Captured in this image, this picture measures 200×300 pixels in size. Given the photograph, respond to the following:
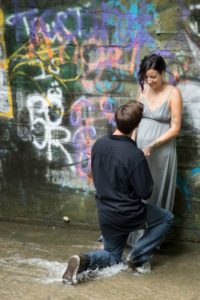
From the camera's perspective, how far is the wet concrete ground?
3934 mm

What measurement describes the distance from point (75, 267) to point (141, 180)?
35.4 inches

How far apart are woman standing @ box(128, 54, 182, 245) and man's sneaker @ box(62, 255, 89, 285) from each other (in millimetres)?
955

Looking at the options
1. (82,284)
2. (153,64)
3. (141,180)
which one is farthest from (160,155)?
(82,284)

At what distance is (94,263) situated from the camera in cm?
411

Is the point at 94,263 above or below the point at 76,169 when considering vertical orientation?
below

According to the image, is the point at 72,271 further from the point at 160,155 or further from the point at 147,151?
the point at 160,155

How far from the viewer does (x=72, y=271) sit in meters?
4.02

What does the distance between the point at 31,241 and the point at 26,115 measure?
4.54 ft

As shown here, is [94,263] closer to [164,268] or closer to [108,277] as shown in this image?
[108,277]

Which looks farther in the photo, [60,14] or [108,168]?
[60,14]

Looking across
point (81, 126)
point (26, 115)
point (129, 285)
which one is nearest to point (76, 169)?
point (81, 126)

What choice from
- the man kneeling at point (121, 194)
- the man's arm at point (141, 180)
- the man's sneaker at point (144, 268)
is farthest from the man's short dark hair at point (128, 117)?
the man's sneaker at point (144, 268)

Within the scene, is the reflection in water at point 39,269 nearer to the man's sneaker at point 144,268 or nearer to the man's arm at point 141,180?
the man's sneaker at point 144,268

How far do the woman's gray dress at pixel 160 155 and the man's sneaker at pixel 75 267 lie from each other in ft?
2.67
